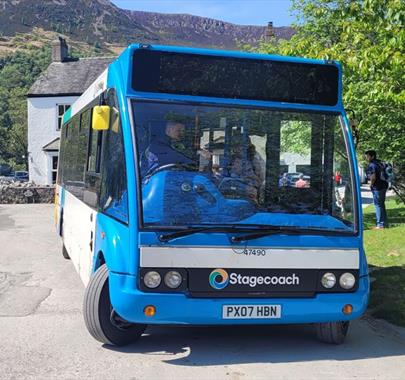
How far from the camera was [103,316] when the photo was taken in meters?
5.90

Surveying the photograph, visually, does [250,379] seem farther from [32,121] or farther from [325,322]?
[32,121]

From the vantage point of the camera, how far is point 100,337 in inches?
234

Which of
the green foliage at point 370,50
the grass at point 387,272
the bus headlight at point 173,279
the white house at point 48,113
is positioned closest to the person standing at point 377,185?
the grass at point 387,272

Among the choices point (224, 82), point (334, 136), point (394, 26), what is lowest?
point (334, 136)

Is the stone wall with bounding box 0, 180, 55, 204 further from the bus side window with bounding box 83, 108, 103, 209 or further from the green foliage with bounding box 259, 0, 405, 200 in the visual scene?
the bus side window with bounding box 83, 108, 103, 209

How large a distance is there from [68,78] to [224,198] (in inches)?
1605

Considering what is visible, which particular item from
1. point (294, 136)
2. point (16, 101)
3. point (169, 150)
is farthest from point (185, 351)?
point (16, 101)

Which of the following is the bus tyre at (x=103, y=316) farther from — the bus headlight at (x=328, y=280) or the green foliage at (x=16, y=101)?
the green foliage at (x=16, y=101)

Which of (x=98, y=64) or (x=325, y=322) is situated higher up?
(x=98, y=64)

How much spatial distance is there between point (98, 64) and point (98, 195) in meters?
41.5

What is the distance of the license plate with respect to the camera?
5.55 m

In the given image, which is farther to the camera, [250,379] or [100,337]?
[100,337]

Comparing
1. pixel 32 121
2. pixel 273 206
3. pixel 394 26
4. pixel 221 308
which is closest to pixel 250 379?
pixel 221 308

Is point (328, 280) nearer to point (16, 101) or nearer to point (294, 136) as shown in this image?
point (294, 136)
